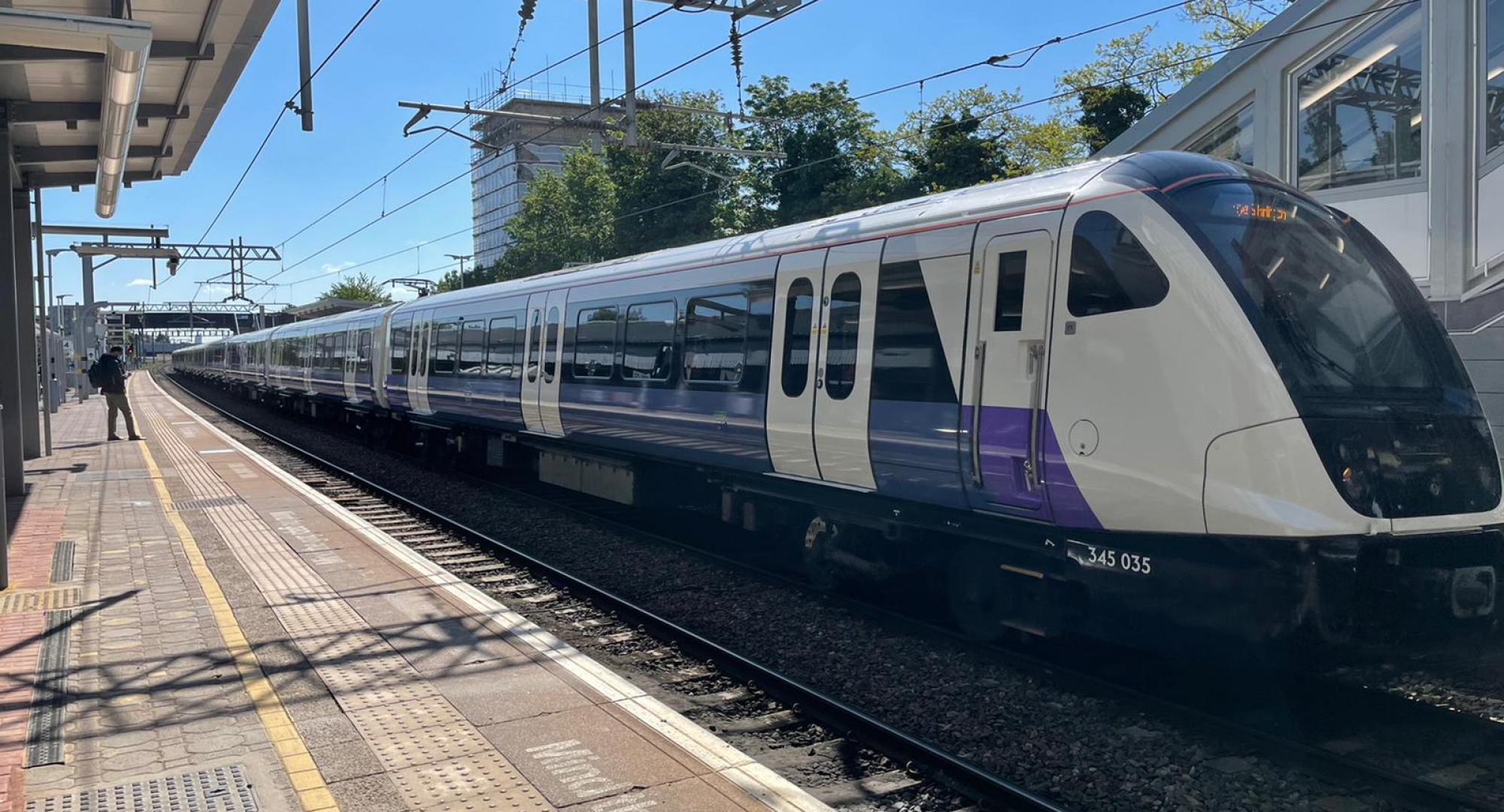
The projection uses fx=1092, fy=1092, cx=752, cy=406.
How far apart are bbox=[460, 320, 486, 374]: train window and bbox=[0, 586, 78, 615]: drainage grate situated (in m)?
7.78

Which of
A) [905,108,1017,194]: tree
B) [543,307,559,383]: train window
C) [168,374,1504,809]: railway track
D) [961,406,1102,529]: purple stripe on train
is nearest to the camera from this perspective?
[168,374,1504,809]: railway track

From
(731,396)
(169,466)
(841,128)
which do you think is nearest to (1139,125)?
(731,396)

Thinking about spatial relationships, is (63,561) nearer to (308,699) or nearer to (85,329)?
(308,699)

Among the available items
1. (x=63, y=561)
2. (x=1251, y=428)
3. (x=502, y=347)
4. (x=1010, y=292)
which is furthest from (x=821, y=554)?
(x=502, y=347)

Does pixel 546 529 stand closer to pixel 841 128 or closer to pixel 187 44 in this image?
pixel 187 44

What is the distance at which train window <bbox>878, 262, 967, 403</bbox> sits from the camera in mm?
6887

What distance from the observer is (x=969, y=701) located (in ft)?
20.0

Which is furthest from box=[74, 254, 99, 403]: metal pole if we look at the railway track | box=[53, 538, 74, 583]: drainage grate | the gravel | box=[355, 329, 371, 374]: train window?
the railway track

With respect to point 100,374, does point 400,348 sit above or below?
above

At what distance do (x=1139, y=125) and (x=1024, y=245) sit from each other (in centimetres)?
1236

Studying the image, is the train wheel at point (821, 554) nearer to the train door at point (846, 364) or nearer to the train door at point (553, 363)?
the train door at point (846, 364)

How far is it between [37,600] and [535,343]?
662 centimetres

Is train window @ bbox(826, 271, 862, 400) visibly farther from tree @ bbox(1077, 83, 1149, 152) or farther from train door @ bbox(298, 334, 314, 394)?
tree @ bbox(1077, 83, 1149, 152)

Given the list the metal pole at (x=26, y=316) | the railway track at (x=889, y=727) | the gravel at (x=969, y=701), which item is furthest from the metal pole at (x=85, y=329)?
the railway track at (x=889, y=727)
